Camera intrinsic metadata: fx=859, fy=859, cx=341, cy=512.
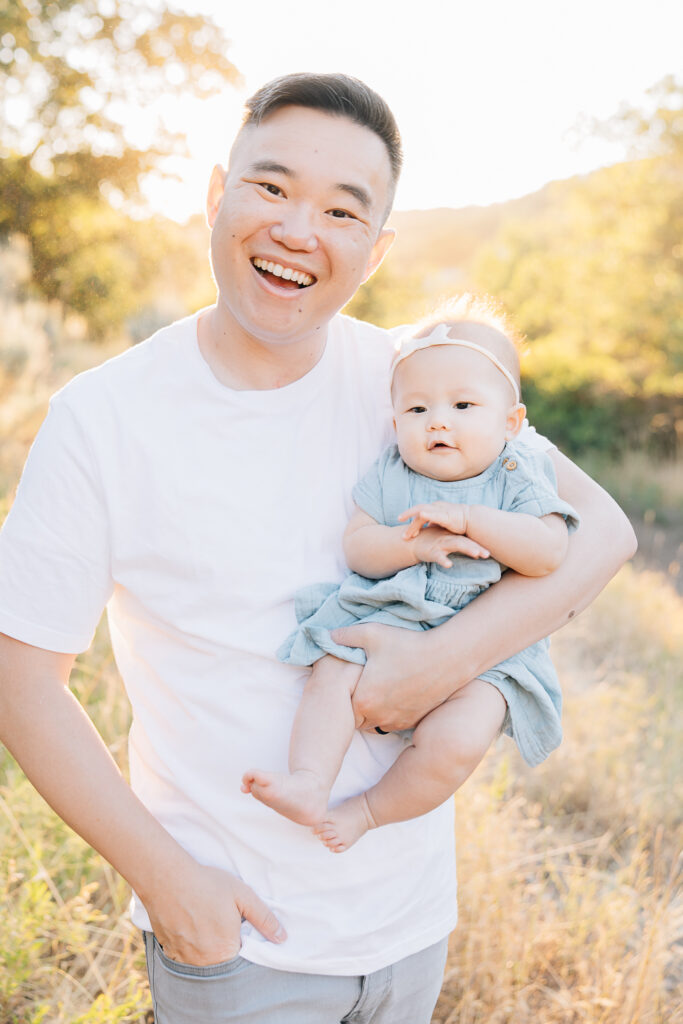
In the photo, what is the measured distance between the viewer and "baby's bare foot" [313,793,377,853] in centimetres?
150

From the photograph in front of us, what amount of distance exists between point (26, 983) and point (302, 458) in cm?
173

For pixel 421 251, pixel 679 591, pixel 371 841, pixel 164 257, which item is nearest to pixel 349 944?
pixel 371 841

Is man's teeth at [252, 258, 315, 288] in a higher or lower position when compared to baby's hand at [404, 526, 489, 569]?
higher

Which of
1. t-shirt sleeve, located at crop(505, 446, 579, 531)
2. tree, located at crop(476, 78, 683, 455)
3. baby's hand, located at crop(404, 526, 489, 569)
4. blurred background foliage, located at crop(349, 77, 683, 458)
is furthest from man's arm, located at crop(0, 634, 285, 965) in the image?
tree, located at crop(476, 78, 683, 455)

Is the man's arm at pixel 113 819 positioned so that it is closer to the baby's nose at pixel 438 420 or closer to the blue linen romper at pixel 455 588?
the blue linen romper at pixel 455 588

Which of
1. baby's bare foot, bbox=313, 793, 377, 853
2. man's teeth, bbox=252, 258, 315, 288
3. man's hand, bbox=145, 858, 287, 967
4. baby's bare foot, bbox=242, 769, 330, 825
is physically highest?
man's teeth, bbox=252, 258, 315, 288

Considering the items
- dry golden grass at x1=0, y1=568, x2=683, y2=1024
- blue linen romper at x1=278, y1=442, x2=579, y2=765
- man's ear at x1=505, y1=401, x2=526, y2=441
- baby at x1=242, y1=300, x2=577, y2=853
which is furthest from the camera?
dry golden grass at x1=0, y1=568, x2=683, y2=1024

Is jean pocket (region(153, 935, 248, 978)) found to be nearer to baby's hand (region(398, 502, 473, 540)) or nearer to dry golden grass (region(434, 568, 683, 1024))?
baby's hand (region(398, 502, 473, 540))

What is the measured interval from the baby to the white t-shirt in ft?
0.25

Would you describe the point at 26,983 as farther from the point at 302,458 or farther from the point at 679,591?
the point at 679,591

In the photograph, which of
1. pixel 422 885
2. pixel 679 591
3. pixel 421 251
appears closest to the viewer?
pixel 422 885

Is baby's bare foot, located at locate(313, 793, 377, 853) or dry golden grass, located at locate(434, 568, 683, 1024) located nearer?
baby's bare foot, located at locate(313, 793, 377, 853)

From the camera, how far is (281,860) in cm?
154

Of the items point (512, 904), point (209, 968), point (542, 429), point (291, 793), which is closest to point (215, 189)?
point (291, 793)
